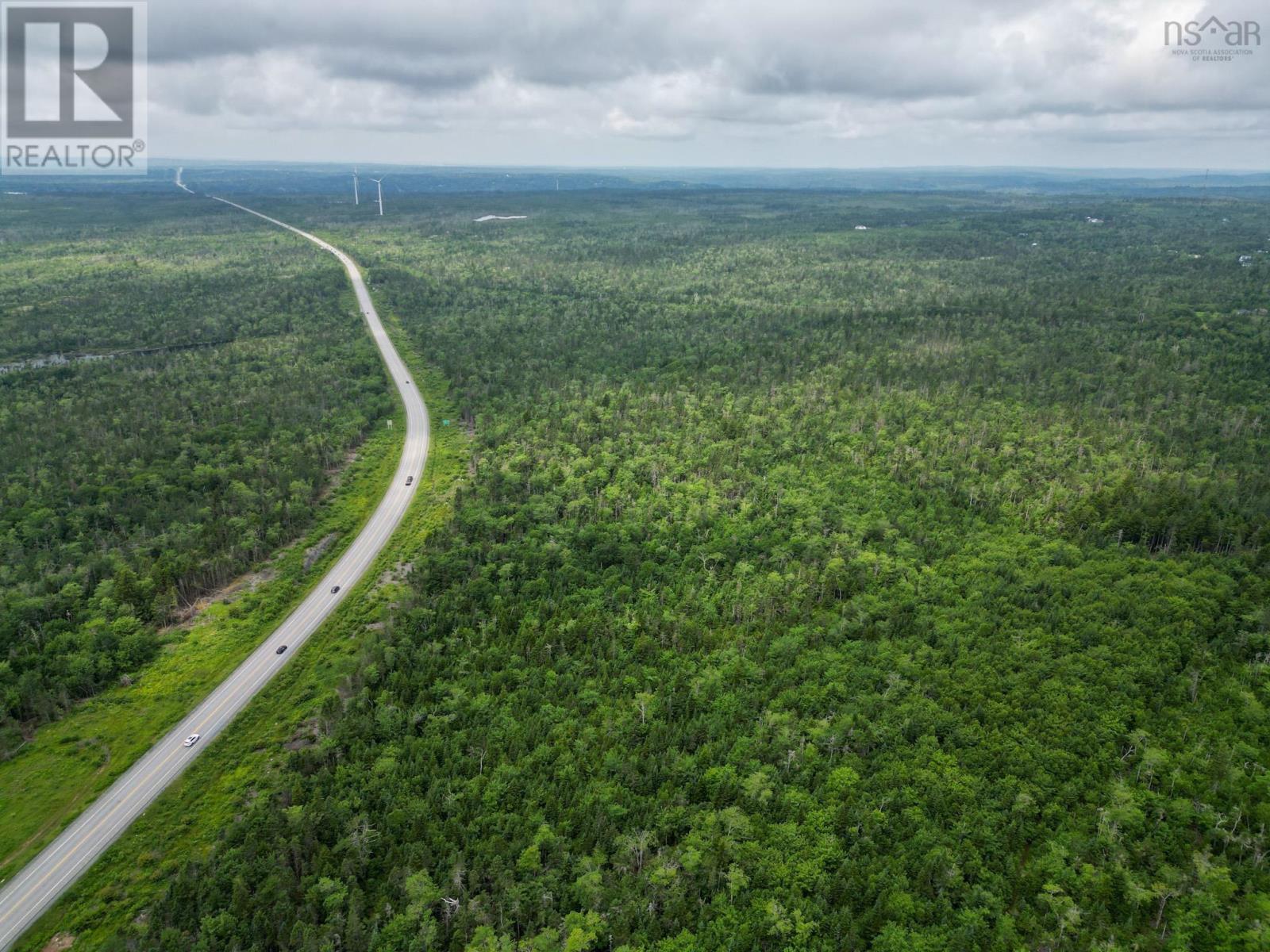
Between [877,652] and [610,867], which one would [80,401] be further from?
[877,652]

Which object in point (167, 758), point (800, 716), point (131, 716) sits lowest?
point (167, 758)

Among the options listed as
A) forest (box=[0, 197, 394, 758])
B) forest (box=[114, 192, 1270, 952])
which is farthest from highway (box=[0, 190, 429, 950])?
forest (box=[0, 197, 394, 758])

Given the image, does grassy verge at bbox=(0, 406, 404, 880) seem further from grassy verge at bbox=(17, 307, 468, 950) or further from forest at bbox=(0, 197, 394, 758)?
grassy verge at bbox=(17, 307, 468, 950)

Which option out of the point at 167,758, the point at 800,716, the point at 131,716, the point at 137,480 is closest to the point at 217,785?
the point at 167,758

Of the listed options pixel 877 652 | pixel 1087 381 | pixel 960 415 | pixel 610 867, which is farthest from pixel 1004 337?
pixel 610 867

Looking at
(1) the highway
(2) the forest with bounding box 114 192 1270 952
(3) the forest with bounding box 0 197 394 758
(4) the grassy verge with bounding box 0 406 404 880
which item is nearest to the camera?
(2) the forest with bounding box 114 192 1270 952

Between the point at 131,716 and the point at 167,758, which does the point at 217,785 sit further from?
the point at 131,716
